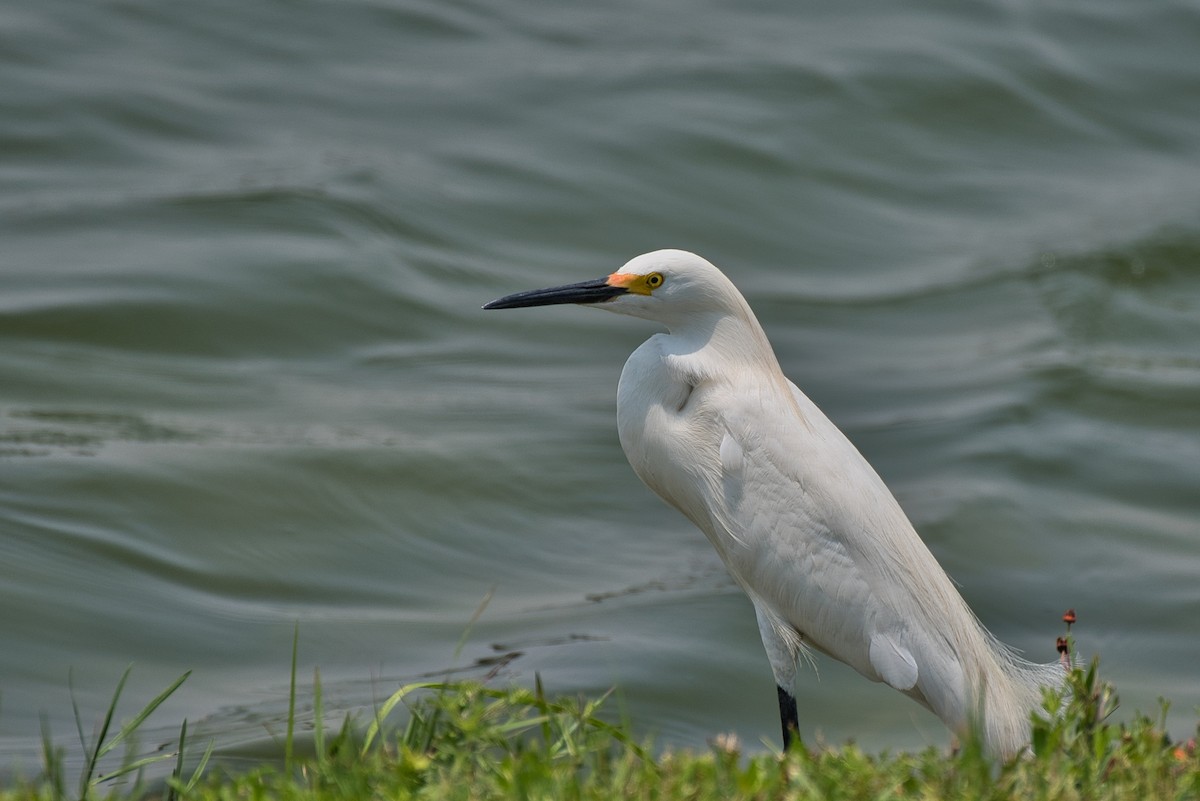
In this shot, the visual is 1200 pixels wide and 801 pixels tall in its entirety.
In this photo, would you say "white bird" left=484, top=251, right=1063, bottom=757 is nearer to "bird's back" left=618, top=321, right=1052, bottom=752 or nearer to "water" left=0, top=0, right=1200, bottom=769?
"bird's back" left=618, top=321, right=1052, bottom=752

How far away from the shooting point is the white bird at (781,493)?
5.04 meters

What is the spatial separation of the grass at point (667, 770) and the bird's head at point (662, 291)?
1.66m

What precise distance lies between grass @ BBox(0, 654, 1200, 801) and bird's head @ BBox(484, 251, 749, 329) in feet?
5.45

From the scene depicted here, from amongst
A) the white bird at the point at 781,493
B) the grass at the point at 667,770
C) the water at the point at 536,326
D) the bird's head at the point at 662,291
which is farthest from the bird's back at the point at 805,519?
the water at the point at 536,326

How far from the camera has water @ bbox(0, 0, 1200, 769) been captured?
817 cm

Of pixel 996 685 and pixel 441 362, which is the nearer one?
pixel 996 685

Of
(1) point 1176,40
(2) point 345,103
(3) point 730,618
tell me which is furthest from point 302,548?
(1) point 1176,40

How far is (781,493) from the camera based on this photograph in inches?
200

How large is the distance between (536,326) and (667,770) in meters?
9.50

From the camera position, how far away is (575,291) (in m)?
5.01

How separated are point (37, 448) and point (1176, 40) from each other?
15.2 m

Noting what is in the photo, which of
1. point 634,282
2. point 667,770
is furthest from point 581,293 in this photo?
point 667,770

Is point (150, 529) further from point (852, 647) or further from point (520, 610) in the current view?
point (852, 647)

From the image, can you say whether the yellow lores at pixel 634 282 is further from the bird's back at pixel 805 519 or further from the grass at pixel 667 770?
the grass at pixel 667 770
